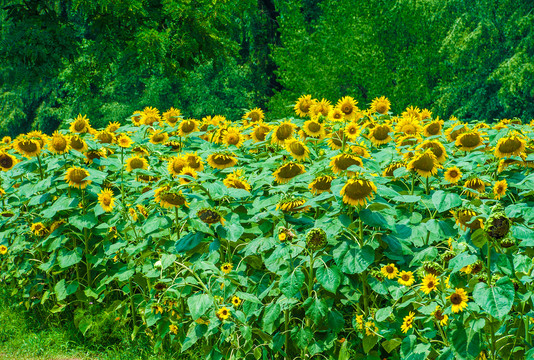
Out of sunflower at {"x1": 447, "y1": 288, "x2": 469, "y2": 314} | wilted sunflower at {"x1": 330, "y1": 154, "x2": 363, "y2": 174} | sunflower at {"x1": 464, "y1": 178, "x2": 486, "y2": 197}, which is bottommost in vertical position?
sunflower at {"x1": 447, "y1": 288, "x2": 469, "y2": 314}

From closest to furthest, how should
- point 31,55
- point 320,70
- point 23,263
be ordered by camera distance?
1. point 23,263
2. point 31,55
3. point 320,70

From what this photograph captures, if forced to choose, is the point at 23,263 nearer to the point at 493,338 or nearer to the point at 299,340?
the point at 299,340

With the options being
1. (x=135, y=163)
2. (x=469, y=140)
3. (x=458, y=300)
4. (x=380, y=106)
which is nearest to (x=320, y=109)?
(x=380, y=106)

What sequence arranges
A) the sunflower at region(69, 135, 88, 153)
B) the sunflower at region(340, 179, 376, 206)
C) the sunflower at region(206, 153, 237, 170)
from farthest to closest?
the sunflower at region(69, 135, 88, 153)
the sunflower at region(206, 153, 237, 170)
the sunflower at region(340, 179, 376, 206)

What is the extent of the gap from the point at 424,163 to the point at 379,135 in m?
0.87

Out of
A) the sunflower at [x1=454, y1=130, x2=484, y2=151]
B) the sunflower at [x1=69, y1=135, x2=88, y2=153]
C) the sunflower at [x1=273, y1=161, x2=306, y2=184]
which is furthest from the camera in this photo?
the sunflower at [x1=69, y1=135, x2=88, y2=153]

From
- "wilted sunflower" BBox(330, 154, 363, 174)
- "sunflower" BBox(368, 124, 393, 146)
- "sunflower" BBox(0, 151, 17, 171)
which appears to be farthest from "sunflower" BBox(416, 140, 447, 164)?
"sunflower" BBox(0, 151, 17, 171)

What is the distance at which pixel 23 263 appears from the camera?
4121mm

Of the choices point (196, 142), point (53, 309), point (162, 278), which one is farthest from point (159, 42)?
point (162, 278)

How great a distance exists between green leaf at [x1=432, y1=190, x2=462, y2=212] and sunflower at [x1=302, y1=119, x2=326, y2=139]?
105cm

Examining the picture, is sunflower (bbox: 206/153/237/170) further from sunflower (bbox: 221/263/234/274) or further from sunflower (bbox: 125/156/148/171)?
sunflower (bbox: 221/263/234/274)

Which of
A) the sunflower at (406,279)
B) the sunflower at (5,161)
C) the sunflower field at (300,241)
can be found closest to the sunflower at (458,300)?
the sunflower field at (300,241)

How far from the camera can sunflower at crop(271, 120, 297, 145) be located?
337 centimetres

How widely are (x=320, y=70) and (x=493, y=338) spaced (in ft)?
49.5
